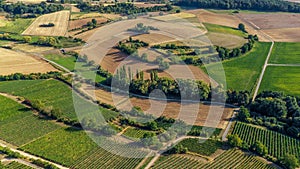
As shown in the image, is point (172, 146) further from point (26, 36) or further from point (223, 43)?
point (26, 36)

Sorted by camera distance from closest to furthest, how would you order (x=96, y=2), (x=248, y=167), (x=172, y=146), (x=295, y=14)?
(x=248, y=167), (x=172, y=146), (x=295, y=14), (x=96, y=2)

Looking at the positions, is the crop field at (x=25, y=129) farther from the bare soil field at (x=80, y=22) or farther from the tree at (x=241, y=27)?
the tree at (x=241, y=27)

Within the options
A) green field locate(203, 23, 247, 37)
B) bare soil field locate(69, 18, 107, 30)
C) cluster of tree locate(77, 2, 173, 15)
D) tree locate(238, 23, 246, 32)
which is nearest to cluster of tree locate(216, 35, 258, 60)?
green field locate(203, 23, 247, 37)

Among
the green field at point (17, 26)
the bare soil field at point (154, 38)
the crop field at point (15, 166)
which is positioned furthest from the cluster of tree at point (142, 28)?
the crop field at point (15, 166)

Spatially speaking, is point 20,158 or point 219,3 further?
point 219,3

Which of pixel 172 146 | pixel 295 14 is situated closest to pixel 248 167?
pixel 172 146
